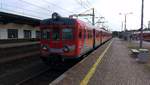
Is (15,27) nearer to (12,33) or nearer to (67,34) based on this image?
(12,33)

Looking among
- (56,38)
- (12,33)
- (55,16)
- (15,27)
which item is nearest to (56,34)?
(56,38)

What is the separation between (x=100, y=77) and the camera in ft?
33.6

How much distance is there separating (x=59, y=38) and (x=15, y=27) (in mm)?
18488

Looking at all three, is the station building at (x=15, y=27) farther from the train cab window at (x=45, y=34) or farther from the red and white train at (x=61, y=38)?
the red and white train at (x=61, y=38)

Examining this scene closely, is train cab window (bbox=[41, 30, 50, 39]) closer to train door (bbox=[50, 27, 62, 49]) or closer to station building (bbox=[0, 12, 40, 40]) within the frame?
train door (bbox=[50, 27, 62, 49])

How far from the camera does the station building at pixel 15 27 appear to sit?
85.7 ft

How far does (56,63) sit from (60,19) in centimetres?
228

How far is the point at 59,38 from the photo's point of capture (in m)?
14.1

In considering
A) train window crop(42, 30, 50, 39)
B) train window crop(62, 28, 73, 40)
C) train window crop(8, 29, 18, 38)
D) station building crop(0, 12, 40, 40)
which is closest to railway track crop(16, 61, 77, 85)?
train window crop(62, 28, 73, 40)

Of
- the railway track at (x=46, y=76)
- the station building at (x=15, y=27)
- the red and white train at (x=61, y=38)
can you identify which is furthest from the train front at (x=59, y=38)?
the station building at (x=15, y=27)

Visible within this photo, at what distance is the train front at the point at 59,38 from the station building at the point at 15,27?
10.3m

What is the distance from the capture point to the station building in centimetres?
2612

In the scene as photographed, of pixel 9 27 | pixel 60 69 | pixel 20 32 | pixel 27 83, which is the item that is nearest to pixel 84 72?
pixel 27 83

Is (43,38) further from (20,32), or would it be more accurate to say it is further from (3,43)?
(20,32)
